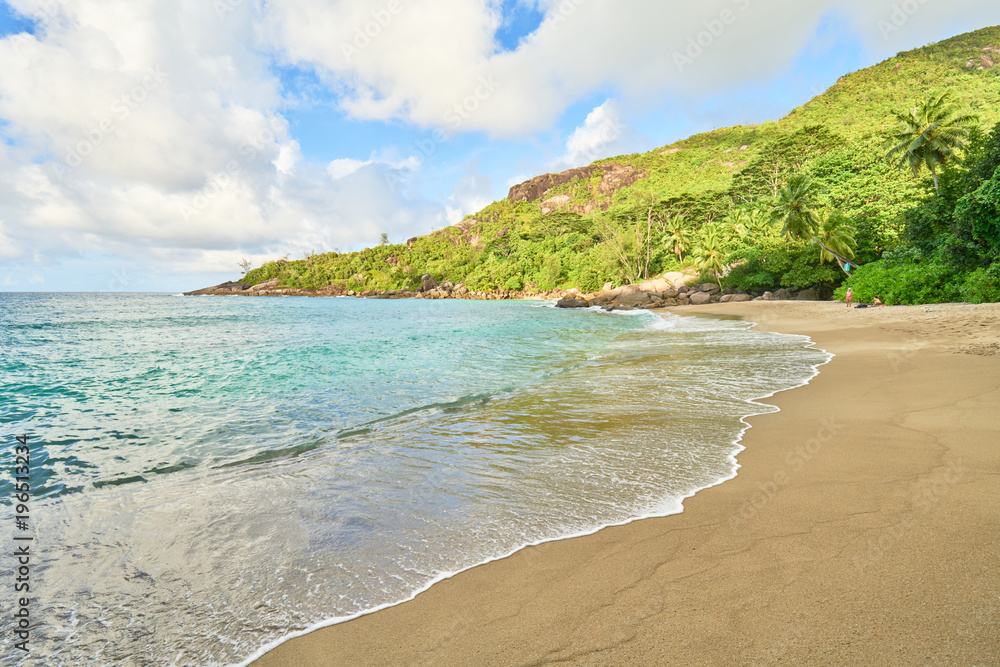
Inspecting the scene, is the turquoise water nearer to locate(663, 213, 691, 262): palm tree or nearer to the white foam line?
the white foam line

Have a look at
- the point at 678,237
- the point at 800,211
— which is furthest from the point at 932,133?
the point at 678,237

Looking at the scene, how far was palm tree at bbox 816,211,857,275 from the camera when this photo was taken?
3669 centimetres

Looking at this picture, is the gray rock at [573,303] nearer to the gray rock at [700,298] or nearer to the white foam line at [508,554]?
the gray rock at [700,298]

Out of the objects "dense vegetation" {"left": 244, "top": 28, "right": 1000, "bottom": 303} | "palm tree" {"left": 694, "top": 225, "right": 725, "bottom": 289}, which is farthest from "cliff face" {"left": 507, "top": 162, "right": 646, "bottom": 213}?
"palm tree" {"left": 694, "top": 225, "right": 725, "bottom": 289}

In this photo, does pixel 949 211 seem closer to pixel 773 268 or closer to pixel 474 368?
pixel 773 268

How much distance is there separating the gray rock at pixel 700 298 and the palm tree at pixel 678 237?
1867 centimetres

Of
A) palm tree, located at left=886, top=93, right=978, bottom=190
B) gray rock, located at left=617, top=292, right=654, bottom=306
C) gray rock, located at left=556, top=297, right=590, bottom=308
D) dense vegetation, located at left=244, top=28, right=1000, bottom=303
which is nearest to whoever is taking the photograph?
dense vegetation, located at left=244, top=28, right=1000, bottom=303

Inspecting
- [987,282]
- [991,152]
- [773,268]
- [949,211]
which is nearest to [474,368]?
[987,282]

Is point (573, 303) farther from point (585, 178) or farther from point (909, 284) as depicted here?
point (585, 178)

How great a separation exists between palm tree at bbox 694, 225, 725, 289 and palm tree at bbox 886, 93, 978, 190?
1860 cm

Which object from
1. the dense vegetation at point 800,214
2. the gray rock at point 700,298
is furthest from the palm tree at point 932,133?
the gray rock at point 700,298

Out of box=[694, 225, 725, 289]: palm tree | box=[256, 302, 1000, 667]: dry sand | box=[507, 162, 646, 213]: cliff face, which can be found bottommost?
box=[256, 302, 1000, 667]: dry sand

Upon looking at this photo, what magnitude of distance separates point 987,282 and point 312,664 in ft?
92.6

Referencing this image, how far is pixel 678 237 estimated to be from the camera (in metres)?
65.7
